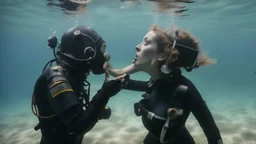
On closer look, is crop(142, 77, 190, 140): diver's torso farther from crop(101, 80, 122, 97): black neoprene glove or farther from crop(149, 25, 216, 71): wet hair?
crop(101, 80, 122, 97): black neoprene glove

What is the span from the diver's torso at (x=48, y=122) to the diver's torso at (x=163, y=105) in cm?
140

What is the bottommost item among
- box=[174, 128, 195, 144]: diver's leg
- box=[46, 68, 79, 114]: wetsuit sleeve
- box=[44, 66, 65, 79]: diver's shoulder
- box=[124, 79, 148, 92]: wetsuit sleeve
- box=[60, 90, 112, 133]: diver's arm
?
box=[174, 128, 195, 144]: diver's leg

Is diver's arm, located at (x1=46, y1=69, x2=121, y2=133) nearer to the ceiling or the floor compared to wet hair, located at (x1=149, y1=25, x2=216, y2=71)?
nearer to the floor

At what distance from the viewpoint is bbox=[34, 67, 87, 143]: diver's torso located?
3.63 metres

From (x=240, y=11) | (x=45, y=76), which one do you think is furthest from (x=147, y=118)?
(x=240, y=11)

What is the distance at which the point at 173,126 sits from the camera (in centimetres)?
323

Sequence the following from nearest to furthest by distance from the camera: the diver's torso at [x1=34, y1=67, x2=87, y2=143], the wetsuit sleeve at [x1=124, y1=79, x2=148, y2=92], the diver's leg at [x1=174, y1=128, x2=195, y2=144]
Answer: the diver's torso at [x1=34, y1=67, x2=87, y2=143]
the diver's leg at [x1=174, y1=128, x2=195, y2=144]
the wetsuit sleeve at [x1=124, y1=79, x2=148, y2=92]

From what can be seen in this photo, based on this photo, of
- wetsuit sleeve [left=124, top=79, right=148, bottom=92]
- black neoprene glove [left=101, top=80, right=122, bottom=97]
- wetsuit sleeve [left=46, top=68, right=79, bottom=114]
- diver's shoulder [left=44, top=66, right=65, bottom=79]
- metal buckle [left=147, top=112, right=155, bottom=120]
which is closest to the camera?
wetsuit sleeve [left=46, top=68, right=79, bottom=114]

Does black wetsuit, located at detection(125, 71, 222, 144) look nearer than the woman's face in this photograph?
Yes

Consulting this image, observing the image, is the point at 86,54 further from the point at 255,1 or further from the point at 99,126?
the point at 255,1

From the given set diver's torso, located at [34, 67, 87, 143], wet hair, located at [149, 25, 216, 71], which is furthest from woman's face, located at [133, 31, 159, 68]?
diver's torso, located at [34, 67, 87, 143]

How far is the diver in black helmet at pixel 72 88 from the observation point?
297cm

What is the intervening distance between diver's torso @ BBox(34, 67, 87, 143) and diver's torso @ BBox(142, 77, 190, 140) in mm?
1401

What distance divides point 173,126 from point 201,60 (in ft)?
4.90
